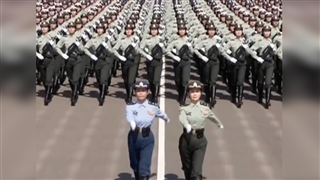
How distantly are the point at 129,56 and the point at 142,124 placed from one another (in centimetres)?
551

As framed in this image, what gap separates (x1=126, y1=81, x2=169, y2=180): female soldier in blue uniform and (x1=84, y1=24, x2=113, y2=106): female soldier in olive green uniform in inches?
216

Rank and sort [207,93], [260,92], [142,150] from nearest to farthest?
1. [142,150]
2. [207,93]
3. [260,92]

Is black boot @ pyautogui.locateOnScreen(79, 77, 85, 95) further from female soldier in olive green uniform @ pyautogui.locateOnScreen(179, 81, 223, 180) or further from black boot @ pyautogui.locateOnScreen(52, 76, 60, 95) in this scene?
female soldier in olive green uniform @ pyautogui.locateOnScreen(179, 81, 223, 180)

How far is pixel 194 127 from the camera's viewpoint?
5.62m

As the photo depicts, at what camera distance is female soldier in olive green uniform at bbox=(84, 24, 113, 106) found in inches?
440

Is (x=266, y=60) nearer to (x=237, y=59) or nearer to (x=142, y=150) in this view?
(x=237, y=59)

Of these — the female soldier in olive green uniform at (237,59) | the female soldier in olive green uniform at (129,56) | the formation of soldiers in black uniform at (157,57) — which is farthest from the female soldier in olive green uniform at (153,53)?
the female soldier in olive green uniform at (237,59)

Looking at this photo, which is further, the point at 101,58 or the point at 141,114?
the point at 101,58

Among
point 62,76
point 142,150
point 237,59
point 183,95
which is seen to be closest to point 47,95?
point 62,76

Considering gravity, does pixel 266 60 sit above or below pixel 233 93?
above

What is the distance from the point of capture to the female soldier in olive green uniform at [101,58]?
11180 millimetres

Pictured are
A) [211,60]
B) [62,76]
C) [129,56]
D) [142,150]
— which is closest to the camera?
[142,150]

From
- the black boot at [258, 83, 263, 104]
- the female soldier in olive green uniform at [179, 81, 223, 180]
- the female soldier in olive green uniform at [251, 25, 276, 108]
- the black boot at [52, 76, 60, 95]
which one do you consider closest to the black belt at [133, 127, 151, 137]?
the female soldier in olive green uniform at [179, 81, 223, 180]

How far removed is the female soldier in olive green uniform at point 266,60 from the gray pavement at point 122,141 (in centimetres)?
35
